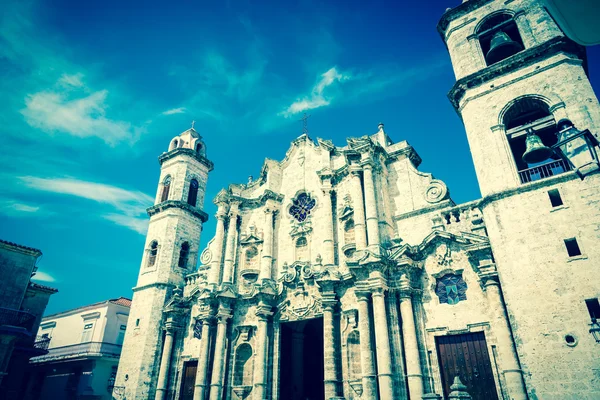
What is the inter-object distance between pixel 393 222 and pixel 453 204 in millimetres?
2851

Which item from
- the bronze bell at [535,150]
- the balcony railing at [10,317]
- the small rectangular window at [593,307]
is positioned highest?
the bronze bell at [535,150]

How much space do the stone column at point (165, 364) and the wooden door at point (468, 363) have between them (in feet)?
48.4

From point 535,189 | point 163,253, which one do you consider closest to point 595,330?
point 535,189

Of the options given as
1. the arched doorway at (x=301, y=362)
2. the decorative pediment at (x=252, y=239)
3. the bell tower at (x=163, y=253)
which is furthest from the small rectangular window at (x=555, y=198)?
the bell tower at (x=163, y=253)

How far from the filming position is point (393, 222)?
1845cm

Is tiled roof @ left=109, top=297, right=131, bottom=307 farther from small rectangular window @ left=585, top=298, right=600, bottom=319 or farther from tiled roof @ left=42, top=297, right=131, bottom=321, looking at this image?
small rectangular window @ left=585, top=298, right=600, bottom=319

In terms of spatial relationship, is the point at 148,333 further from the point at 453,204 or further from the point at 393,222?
the point at 453,204

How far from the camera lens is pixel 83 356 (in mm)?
26828

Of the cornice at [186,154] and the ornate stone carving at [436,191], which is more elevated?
the cornice at [186,154]

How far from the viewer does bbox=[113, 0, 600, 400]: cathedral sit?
11.8 meters

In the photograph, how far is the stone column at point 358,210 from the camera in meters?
17.6

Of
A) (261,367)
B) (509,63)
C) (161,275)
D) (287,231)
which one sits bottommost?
(261,367)

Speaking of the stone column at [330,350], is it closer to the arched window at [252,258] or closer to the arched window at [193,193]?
the arched window at [252,258]

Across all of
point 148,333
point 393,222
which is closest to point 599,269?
point 393,222
